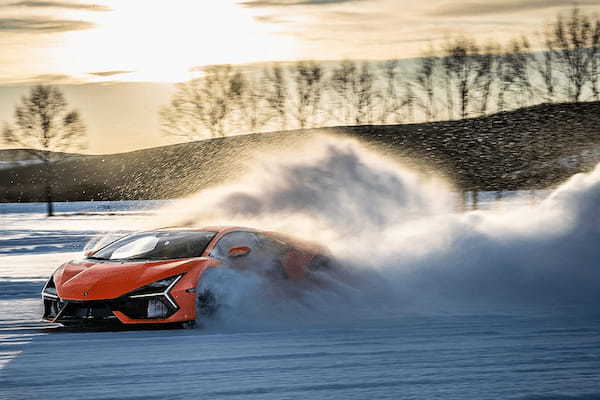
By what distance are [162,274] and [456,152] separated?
298ft

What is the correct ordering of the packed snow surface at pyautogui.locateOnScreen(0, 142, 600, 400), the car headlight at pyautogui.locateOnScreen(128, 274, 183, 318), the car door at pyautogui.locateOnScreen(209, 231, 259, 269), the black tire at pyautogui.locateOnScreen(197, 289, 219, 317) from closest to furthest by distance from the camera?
the packed snow surface at pyautogui.locateOnScreen(0, 142, 600, 400) < the car headlight at pyautogui.locateOnScreen(128, 274, 183, 318) < the black tire at pyautogui.locateOnScreen(197, 289, 219, 317) < the car door at pyautogui.locateOnScreen(209, 231, 259, 269)

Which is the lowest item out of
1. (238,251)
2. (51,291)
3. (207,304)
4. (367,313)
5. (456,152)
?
(367,313)

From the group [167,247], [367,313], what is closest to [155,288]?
[167,247]

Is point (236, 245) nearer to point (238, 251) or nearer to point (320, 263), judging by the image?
point (238, 251)

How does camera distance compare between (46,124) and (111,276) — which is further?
(46,124)

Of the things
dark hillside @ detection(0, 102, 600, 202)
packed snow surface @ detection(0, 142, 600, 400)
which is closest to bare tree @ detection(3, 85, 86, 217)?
dark hillside @ detection(0, 102, 600, 202)

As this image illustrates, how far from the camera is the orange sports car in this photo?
8.64 meters

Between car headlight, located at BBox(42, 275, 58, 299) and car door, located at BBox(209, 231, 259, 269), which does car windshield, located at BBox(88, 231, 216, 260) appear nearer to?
car door, located at BBox(209, 231, 259, 269)

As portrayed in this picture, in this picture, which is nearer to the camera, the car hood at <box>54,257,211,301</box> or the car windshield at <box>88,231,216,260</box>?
the car hood at <box>54,257,211,301</box>

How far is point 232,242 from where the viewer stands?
997 centimetres

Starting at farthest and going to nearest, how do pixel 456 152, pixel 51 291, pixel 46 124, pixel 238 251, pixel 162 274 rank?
pixel 456 152 < pixel 46 124 < pixel 238 251 < pixel 51 291 < pixel 162 274

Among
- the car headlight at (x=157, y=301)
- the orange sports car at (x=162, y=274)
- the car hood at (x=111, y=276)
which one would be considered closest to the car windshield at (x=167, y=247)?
the orange sports car at (x=162, y=274)

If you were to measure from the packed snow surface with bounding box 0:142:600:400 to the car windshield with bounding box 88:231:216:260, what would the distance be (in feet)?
1.92

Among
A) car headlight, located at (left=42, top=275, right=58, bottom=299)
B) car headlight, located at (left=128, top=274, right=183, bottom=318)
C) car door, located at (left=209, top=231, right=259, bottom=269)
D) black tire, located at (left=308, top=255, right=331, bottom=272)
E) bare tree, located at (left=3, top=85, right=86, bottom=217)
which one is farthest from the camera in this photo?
bare tree, located at (left=3, top=85, right=86, bottom=217)
